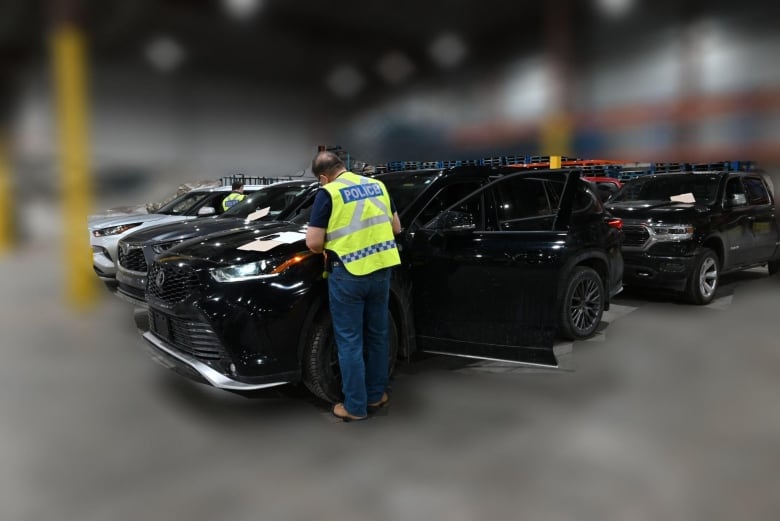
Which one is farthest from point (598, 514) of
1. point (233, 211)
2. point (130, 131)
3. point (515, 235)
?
point (233, 211)

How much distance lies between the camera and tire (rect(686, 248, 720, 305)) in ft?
17.1

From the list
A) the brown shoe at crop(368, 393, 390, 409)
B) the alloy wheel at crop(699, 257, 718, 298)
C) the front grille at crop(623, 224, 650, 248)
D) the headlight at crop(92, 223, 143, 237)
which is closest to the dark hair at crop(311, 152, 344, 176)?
the brown shoe at crop(368, 393, 390, 409)

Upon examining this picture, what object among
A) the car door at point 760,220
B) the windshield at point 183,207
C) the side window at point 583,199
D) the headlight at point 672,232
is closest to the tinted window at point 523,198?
the side window at point 583,199

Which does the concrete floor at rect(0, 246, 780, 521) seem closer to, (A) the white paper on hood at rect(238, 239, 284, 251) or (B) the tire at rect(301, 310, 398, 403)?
(B) the tire at rect(301, 310, 398, 403)

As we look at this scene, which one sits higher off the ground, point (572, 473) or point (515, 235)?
point (515, 235)

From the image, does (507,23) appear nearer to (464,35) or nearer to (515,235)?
(464,35)

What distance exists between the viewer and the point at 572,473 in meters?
2.33

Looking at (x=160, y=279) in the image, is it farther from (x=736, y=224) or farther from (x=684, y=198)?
(x=736, y=224)

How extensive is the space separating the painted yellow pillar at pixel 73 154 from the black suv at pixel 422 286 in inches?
38.0

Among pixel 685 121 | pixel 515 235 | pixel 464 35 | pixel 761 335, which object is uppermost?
pixel 464 35

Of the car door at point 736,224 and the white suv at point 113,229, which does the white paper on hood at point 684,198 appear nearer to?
the car door at point 736,224

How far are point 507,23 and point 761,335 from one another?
11.9 feet

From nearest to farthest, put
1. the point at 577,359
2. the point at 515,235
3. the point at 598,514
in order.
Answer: the point at 598,514 < the point at 515,235 < the point at 577,359

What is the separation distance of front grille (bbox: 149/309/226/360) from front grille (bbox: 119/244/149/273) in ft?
5.74
